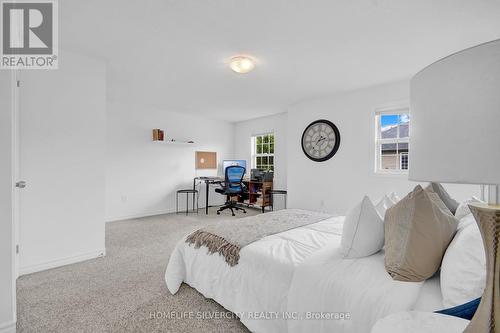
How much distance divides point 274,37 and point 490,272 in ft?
7.50

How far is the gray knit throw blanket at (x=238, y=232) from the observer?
66.3 inches

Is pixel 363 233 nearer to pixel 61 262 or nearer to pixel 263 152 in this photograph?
pixel 61 262

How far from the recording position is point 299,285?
4.17 ft

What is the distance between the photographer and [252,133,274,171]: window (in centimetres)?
582

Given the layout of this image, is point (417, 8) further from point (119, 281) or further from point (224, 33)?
point (119, 281)

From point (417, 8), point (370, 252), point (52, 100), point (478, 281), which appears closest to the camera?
point (478, 281)

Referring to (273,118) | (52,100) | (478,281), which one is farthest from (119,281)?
(273,118)

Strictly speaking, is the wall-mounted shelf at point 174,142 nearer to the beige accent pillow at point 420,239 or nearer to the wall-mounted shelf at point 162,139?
the wall-mounted shelf at point 162,139

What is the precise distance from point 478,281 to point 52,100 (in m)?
3.54

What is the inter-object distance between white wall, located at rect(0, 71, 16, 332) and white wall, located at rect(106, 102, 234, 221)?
315cm

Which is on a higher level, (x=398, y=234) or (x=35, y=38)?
(x=35, y=38)

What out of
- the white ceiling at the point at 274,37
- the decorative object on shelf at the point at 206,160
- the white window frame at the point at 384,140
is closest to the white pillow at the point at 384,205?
the white ceiling at the point at 274,37

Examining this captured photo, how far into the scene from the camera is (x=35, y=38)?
2.20 meters

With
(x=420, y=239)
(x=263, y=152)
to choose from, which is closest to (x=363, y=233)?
(x=420, y=239)
